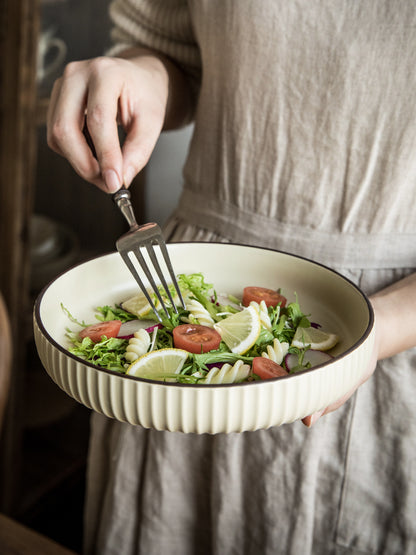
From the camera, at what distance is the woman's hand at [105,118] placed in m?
0.71

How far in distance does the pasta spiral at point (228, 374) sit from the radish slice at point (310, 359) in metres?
0.06

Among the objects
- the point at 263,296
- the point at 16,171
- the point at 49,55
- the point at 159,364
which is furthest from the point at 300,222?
the point at 49,55

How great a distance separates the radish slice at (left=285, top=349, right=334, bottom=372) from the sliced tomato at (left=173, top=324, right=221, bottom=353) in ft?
0.27

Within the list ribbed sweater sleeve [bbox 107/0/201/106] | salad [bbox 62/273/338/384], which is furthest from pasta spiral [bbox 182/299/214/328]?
ribbed sweater sleeve [bbox 107/0/201/106]

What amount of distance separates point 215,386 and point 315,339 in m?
0.21

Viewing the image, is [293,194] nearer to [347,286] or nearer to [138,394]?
[347,286]

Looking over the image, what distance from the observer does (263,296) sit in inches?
29.9

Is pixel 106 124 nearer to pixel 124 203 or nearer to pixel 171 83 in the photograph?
pixel 124 203

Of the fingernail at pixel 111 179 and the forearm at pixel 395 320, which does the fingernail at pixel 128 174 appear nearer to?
the fingernail at pixel 111 179

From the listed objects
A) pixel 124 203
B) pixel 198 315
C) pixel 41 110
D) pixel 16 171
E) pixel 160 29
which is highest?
pixel 160 29

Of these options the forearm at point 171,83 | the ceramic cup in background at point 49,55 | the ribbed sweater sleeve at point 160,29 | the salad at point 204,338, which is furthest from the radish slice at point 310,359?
the ceramic cup in background at point 49,55

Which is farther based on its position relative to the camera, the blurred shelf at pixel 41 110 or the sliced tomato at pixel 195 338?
the blurred shelf at pixel 41 110

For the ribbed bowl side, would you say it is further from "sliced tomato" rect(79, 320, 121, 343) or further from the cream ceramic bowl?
"sliced tomato" rect(79, 320, 121, 343)

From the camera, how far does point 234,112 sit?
3.02ft
